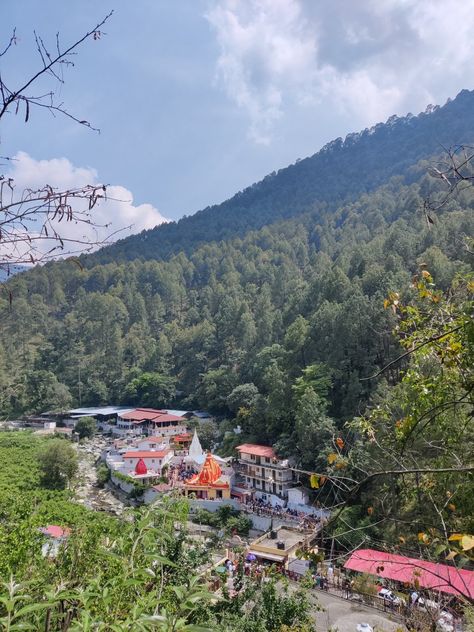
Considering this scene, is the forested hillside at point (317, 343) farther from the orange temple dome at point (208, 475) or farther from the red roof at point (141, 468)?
the red roof at point (141, 468)

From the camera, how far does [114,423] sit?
124ft

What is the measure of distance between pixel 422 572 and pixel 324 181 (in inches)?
3961

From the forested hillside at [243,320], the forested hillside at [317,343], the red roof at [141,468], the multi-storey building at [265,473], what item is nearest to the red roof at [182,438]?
the forested hillside at [317,343]

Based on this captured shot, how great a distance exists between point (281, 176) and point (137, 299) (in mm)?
67101

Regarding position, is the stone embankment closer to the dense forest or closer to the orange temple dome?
the orange temple dome

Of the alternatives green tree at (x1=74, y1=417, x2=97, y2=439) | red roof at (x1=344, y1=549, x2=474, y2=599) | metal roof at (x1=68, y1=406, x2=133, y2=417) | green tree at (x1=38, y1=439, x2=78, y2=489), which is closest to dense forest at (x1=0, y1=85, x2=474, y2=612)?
red roof at (x1=344, y1=549, x2=474, y2=599)

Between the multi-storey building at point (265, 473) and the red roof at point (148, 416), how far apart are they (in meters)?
12.0

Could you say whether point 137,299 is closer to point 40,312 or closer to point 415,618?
point 40,312

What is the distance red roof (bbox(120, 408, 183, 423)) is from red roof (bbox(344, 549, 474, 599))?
23.4 metres

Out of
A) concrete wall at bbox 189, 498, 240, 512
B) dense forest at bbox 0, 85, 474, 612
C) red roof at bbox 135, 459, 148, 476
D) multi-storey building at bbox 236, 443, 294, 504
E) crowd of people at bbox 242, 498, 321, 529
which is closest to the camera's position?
dense forest at bbox 0, 85, 474, 612

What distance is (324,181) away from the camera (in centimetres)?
10175

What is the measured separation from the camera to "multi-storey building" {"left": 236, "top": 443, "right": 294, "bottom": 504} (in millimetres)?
19891

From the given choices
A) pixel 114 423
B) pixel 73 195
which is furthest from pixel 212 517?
pixel 114 423

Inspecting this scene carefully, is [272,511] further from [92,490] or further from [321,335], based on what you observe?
[321,335]
